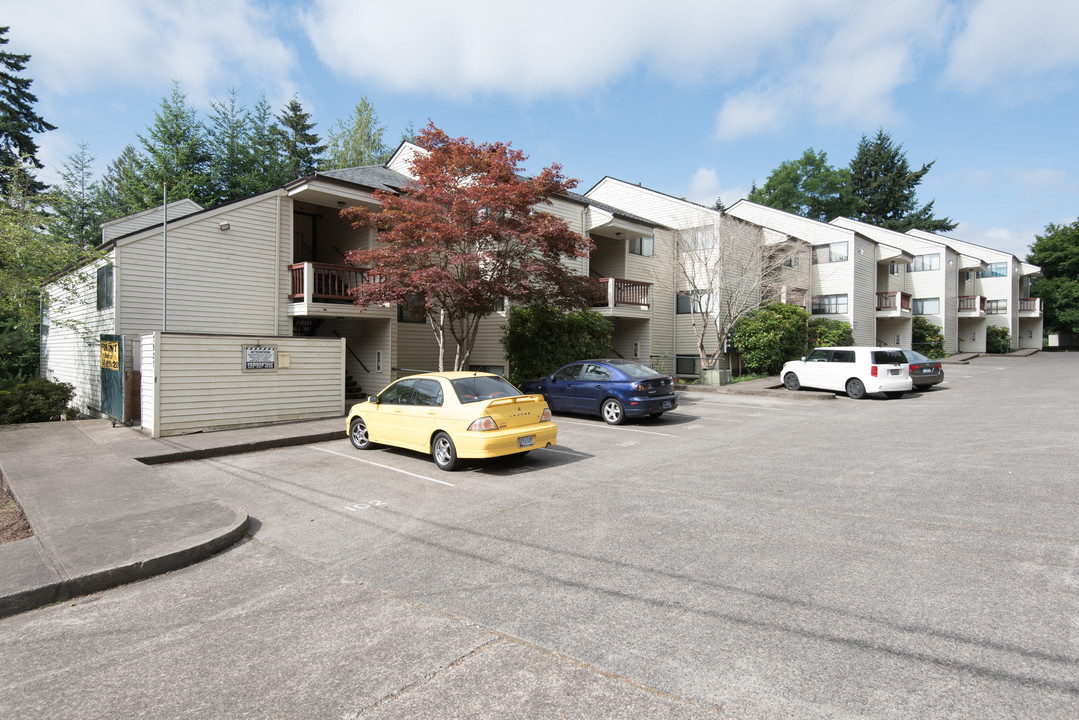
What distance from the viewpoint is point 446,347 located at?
67.2ft

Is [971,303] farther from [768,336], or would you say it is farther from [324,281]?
[324,281]

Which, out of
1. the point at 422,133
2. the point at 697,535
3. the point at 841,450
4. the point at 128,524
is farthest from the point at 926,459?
the point at 422,133

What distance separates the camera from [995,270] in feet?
155

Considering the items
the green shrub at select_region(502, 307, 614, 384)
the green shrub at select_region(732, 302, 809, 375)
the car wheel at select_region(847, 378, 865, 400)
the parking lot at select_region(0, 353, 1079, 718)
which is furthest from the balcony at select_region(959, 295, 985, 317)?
the parking lot at select_region(0, 353, 1079, 718)

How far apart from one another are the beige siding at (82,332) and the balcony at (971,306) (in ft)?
169

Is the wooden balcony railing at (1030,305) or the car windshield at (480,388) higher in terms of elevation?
the wooden balcony railing at (1030,305)

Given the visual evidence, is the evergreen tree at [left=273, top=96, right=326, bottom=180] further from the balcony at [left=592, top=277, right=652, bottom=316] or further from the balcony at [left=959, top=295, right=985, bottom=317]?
the balcony at [left=959, top=295, right=985, bottom=317]

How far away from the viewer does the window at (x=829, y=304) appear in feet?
104

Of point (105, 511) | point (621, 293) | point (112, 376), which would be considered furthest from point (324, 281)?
point (621, 293)

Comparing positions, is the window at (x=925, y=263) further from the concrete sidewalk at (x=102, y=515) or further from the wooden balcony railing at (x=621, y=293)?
the concrete sidewalk at (x=102, y=515)

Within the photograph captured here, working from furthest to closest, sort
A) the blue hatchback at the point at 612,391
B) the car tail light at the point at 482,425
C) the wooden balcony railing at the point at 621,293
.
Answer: the wooden balcony railing at the point at 621,293, the blue hatchback at the point at 612,391, the car tail light at the point at 482,425

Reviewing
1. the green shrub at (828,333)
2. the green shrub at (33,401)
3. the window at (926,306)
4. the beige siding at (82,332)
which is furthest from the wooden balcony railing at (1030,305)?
the green shrub at (33,401)

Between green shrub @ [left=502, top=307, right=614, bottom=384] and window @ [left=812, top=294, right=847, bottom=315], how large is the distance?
19.8 m

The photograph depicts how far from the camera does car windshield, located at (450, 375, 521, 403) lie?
881cm
